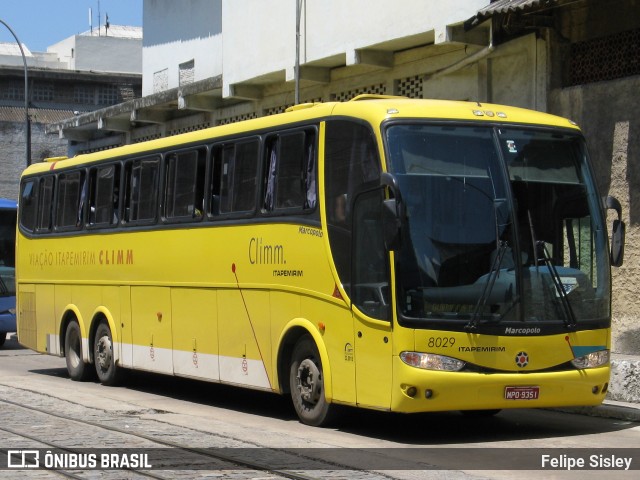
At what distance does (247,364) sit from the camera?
1334 cm

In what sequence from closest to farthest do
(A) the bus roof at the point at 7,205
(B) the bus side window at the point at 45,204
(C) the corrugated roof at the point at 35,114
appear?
(B) the bus side window at the point at 45,204 < (A) the bus roof at the point at 7,205 < (C) the corrugated roof at the point at 35,114

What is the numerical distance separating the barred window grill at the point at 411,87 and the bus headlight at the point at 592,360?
9.67m

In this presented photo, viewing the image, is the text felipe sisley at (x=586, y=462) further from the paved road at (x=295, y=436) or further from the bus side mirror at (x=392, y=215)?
the bus side mirror at (x=392, y=215)

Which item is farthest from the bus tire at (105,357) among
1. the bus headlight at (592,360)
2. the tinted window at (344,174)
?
the bus headlight at (592,360)

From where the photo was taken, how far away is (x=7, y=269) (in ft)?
82.5

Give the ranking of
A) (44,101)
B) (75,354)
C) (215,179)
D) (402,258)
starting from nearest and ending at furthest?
(402,258) < (215,179) < (75,354) < (44,101)

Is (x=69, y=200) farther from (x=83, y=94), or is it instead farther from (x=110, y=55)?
(x=110, y=55)

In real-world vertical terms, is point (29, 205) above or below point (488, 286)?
above

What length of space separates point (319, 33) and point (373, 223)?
11.1 meters

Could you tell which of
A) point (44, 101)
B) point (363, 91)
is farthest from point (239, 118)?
point (44, 101)

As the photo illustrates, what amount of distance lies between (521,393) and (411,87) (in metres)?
10.6

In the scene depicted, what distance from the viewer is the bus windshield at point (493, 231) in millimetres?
10711

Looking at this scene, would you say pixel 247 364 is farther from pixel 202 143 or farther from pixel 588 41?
pixel 588 41

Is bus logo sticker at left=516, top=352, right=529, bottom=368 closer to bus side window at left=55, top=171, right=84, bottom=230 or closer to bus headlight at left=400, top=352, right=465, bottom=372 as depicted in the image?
bus headlight at left=400, top=352, right=465, bottom=372
